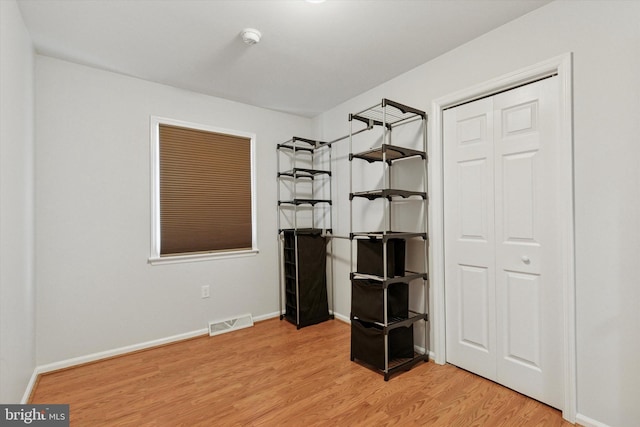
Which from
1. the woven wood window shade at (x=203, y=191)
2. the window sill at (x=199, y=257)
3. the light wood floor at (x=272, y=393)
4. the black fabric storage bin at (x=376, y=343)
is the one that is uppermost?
the woven wood window shade at (x=203, y=191)

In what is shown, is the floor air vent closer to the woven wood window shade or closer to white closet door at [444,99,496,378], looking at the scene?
the woven wood window shade

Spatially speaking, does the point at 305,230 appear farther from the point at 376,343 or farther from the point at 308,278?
the point at 376,343

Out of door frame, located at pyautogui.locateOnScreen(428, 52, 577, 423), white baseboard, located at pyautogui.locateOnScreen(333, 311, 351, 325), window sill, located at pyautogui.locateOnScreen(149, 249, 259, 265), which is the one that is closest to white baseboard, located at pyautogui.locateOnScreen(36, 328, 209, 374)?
window sill, located at pyautogui.locateOnScreen(149, 249, 259, 265)

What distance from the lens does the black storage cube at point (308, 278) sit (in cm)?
340

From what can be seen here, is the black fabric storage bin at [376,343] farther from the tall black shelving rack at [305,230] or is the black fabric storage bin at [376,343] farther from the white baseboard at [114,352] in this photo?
the white baseboard at [114,352]

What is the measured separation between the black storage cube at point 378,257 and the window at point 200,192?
1.45 meters

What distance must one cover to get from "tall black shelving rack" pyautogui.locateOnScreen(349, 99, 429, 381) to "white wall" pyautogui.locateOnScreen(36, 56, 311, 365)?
1612 millimetres

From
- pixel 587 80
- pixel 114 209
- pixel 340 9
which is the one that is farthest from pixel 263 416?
pixel 587 80

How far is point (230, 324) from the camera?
3.27 meters

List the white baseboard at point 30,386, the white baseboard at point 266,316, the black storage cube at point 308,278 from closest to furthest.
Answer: the white baseboard at point 30,386, the black storage cube at point 308,278, the white baseboard at point 266,316

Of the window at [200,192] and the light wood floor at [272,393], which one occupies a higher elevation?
the window at [200,192]

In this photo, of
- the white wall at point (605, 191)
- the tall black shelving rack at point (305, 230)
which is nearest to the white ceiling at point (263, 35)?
the white wall at point (605, 191)

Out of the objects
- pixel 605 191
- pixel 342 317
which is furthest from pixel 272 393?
pixel 605 191

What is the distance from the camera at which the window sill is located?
9.52 ft
